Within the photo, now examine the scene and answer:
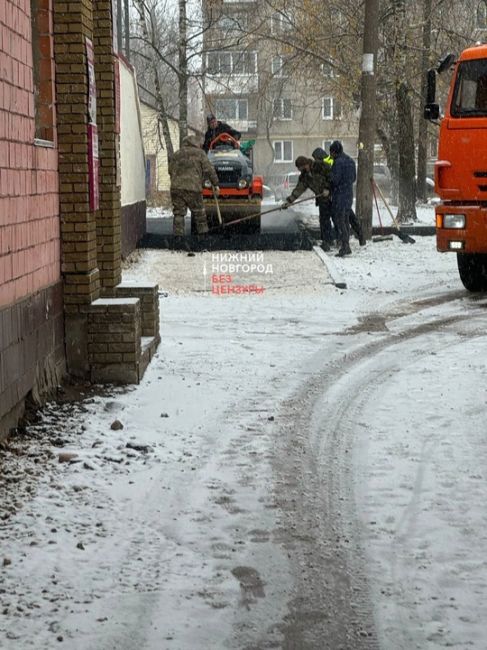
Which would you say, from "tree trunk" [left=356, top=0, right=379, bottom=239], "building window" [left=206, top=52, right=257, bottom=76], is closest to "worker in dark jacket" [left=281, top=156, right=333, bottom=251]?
"tree trunk" [left=356, top=0, right=379, bottom=239]

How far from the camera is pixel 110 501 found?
530 centimetres

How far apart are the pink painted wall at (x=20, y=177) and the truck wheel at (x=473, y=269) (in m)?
7.35

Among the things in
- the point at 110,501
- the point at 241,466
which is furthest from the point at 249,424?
the point at 110,501

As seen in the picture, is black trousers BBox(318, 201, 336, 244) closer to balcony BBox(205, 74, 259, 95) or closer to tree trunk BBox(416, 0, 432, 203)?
tree trunk BBox(416, 0, 432, 203)

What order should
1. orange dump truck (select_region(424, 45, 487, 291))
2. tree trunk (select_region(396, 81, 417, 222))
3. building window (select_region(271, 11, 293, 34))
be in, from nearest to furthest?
orange dump truck (select_region(424, 45, 487, 291)) → tree trunk (select_region(396, 81, 417, 222)) → building window (select_region(271, 11, 293, 34))

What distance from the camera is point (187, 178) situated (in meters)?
19.9

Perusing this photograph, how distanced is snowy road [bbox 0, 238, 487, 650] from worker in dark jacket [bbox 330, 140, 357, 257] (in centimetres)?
860

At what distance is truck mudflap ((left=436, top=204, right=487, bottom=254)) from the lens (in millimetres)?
12836

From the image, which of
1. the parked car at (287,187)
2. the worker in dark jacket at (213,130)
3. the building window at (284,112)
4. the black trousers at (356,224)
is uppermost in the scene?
the building window at (284,112)

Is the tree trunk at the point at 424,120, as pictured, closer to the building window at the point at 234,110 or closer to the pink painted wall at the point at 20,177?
the pink painted wall at the point at 20,177

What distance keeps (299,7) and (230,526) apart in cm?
2547

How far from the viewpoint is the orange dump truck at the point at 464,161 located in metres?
12.8

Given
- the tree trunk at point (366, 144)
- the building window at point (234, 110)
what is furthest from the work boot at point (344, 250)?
the building window at point (234, 110)

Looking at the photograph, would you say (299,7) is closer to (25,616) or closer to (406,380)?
(406,380)
